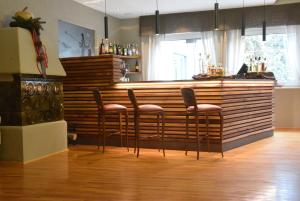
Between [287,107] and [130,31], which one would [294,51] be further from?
[130,31]

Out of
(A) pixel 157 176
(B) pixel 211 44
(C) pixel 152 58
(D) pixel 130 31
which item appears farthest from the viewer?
(D) pixel 130 31

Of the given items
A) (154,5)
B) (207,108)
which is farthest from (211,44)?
(207,108)

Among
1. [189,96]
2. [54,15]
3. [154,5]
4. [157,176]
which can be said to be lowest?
[157,176]

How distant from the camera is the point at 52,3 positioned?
7.38 m

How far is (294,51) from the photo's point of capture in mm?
8531

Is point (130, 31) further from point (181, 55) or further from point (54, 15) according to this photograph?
point (54, 15)

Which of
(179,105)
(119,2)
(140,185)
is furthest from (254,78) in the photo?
(140,185)

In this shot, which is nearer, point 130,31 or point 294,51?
point 294,51

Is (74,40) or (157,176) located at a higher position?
(74,40)

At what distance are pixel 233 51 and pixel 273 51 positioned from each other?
0.97 meters

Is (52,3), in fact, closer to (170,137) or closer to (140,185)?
(170,137)

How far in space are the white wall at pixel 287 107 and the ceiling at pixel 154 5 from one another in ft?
6.91

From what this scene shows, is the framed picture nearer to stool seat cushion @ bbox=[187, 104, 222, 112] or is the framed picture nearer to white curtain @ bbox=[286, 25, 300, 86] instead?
stool seat cushion @ bbox=[187, 104, 222, 112]

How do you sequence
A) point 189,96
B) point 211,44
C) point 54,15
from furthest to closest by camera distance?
point 211,44
point 54,15
point 189,96
